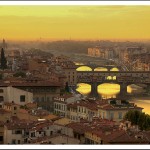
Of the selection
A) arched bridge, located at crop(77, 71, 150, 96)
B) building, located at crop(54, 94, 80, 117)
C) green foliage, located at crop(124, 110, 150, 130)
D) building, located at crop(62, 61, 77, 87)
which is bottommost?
arched bridge, located at crop(77, 71, 150, 96)

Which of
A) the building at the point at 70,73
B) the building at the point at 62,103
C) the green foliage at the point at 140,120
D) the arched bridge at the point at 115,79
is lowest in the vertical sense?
the arched bridge at the point at 115,79

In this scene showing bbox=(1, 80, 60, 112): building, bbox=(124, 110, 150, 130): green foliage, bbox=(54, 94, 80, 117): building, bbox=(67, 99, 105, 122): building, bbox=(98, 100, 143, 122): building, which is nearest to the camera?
bbox=(124, 110, 150, 130): green foliage

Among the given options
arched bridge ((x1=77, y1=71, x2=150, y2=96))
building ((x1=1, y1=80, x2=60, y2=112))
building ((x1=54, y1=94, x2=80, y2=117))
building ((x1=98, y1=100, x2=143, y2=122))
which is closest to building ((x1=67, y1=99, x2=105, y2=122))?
building ((x1=98, y1=100, x2=143, y2=122))

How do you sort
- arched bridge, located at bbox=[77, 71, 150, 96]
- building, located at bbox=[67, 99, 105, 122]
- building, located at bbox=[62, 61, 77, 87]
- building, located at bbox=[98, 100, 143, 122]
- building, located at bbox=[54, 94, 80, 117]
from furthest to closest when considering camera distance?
building, located at bbox=[62, 61, 77, 87], arched bridge, located at bbox=[77, 71, 150, 96], building, located at bbox=[54, 94, 80, 117], building, located at bbox=[67, 99, 105, 122], building, located at bbox=[98, 100, 143, 122]

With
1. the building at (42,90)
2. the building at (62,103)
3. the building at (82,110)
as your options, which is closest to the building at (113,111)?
the building at (82,110)

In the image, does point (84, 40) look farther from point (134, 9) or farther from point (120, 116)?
point (120, 116)

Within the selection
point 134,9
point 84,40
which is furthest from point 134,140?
point 84,40

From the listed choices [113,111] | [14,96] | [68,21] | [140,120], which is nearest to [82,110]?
[113,111]

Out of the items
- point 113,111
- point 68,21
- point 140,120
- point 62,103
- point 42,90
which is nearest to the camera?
point 140,120

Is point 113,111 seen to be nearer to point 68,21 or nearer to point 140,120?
point 140,120

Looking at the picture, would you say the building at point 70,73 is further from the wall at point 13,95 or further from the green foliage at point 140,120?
the green foliage at point 140,120

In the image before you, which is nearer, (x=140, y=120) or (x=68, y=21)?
(x=140, y=120)

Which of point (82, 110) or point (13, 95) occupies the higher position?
point (13, 95)

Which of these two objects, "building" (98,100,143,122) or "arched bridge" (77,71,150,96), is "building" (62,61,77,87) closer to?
"arched bridge" (77,71,150,96)
